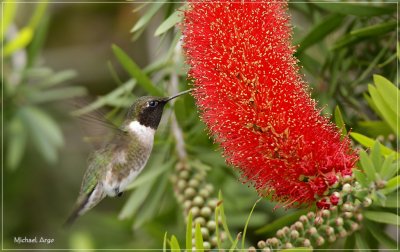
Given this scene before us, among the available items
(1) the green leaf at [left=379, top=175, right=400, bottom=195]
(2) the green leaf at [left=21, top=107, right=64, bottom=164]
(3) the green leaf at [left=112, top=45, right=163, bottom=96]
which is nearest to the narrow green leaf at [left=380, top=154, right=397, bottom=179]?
(1) the green leaf at [left=379, top=175, right=400, bottom=195]

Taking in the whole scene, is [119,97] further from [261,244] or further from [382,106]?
[382,106]

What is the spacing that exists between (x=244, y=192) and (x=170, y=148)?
470 mm

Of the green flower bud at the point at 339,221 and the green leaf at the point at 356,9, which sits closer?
the green flower bud at the point at 339,221

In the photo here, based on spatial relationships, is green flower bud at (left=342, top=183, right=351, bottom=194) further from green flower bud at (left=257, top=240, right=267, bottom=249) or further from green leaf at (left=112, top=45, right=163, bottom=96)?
green leaf at (left=112, top=45, right=163, bottom=96)

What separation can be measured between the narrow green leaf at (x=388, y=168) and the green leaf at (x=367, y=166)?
0.02 meters

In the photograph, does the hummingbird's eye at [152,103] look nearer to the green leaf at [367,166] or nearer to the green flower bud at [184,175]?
the green flower bud at [184,175]

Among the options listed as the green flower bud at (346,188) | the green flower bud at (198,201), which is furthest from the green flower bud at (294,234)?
the green flower bud at (198,201)

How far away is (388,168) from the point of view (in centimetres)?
154

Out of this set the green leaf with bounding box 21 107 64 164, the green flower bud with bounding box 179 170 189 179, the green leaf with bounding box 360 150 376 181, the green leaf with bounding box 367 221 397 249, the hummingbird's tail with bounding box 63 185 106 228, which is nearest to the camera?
the green leaf with bounding box 360 150 376 181

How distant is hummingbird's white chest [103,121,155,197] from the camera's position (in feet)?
6.67

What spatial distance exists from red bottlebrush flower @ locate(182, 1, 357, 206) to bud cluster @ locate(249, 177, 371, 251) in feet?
0.13

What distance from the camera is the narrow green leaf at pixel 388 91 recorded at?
159cm

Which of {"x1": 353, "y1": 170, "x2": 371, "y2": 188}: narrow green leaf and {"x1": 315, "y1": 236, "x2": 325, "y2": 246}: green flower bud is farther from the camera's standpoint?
{"x1": 315, "y1": 236, "x2": 325, "y2": 246}: green flower bud

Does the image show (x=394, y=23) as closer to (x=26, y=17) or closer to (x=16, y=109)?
(x=16, y=109)
